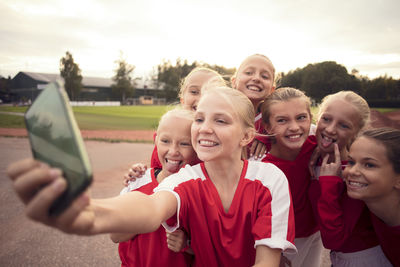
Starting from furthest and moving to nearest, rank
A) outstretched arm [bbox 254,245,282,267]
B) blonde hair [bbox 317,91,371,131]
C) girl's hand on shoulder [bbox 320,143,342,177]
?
blonde hair [bbox 317,91,371,131], girl's hand on shoulder [bbox 320,143,342,177], outstretched arm [bbox 254,245,282,267]

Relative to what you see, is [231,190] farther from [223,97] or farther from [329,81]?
[329,81]

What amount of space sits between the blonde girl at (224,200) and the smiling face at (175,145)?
31cm

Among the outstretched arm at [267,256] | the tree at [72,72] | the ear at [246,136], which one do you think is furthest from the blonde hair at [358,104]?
the tree at [72,72]

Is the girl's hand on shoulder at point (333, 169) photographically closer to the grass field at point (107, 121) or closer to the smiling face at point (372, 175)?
the smiling face at point (372, 175)

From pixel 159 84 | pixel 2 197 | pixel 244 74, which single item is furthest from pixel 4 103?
pixel 244 74

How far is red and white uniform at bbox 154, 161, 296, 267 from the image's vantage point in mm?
1477

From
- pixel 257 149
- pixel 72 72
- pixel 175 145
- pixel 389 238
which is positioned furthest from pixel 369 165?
pixel 72 72

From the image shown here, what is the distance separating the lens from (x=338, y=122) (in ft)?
7.52

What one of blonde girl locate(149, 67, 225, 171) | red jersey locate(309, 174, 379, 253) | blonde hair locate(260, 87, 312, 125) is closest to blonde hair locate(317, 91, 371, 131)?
blonde hair locate(260, 87, 312, 125)

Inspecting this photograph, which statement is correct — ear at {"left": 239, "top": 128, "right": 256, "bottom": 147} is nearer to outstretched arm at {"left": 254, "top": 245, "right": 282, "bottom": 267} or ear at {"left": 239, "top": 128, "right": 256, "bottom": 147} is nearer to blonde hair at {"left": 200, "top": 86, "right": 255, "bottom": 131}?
blonde hair at {"left": 200, "top": 86, "right": 255, "bottom": 131}

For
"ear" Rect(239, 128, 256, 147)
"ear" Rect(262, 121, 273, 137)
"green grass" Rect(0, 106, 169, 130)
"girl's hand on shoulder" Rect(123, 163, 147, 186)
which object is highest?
"ear" Rect(239, 128, 256, 147)

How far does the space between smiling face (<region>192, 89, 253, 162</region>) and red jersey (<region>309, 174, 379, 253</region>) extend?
2.55 feet

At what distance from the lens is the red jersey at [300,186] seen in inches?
87.9

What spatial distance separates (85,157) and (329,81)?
427 cm
